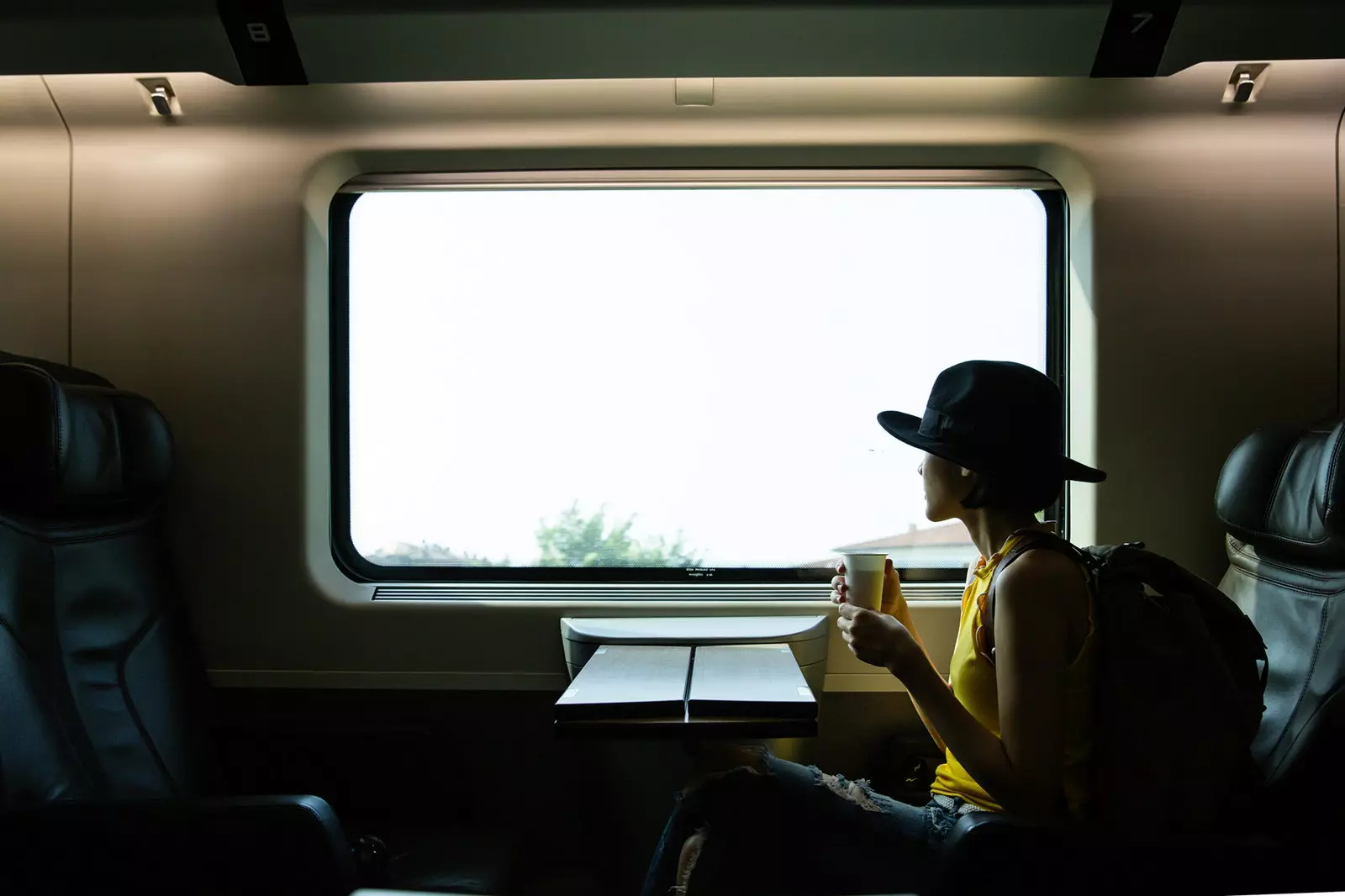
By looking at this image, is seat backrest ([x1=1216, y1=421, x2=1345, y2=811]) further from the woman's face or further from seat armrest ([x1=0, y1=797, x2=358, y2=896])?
seat armrest ([x1=0, y1=797, x2=358, y2=896])

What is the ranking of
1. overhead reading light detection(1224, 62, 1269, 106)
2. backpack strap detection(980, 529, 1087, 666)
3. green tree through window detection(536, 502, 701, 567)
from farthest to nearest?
1. green tree through window detection(536, 502, 701, 567)
2. overhead reading light detection(1224, 62, 1269, 106)
3. backpack strap detection(980, 529, 1087, 666)

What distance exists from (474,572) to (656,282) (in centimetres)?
101

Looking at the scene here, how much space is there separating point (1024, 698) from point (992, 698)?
0.16 meters

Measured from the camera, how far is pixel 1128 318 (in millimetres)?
2221

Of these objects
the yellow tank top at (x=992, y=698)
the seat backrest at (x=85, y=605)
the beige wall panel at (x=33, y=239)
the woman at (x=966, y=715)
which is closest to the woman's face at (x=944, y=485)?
the woman at (x=966, y=715)

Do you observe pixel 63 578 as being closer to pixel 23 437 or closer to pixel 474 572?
pixel 23 437

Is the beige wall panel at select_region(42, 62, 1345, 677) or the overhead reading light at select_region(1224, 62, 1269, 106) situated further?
the beige wall panel at select_region(42, 62, 1345, 677)

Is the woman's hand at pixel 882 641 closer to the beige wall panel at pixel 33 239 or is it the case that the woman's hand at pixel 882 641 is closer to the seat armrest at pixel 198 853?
the seat armrest at pixel 198 853

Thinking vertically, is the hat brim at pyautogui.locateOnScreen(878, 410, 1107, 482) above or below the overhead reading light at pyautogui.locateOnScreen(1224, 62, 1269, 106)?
below

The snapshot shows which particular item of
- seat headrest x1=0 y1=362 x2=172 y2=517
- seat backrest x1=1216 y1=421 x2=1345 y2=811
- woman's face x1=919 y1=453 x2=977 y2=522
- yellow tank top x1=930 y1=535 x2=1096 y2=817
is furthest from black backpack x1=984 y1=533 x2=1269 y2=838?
seat headrest x1=0 y1=362 x2=172 y2=517

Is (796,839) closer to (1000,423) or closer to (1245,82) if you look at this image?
(1000,423)

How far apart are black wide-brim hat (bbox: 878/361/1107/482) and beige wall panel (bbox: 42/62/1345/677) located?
2.58ft

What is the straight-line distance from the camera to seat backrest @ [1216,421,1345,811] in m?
1.51

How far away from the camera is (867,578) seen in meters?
1.62
